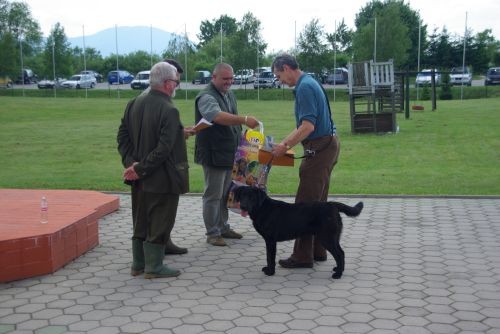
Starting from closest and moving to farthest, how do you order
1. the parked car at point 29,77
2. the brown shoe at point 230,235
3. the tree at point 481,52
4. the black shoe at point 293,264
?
the black shoe at point 293,264 → the brown shoe at point 230,235 → the tree at point 481,52 → the parked car at point 29,77

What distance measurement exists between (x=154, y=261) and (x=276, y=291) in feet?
3.79

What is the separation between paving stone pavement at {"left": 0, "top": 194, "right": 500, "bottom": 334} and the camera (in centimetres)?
416

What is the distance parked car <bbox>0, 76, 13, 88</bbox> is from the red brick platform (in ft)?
143

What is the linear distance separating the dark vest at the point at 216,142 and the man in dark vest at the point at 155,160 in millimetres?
1008

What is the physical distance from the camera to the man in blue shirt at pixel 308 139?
5148 mm

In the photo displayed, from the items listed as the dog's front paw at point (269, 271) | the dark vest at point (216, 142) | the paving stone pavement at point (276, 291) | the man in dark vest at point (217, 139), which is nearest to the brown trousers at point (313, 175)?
the paving stone pavement at point (276, 291)

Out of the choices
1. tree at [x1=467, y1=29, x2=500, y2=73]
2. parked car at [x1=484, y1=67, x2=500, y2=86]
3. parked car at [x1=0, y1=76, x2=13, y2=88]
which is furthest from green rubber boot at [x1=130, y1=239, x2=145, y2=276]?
tree at [x1=467, y1=29, x2=500, y2=73]

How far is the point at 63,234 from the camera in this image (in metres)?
5.44

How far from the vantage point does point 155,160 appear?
4848 millimetres

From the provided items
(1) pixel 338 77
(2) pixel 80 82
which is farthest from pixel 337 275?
(2) pixel 80 82

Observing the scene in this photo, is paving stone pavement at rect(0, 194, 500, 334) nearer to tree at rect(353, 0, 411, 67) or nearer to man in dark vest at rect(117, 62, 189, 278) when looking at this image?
man in dark vest at rect(117, 62, 189, 278)

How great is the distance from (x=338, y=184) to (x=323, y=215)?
4946mm

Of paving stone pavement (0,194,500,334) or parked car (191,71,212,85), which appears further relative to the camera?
parked car (191,71,212,85)

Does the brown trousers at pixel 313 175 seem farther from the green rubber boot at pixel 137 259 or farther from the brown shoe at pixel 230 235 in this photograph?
the green rubber boot at pixel 137 259
